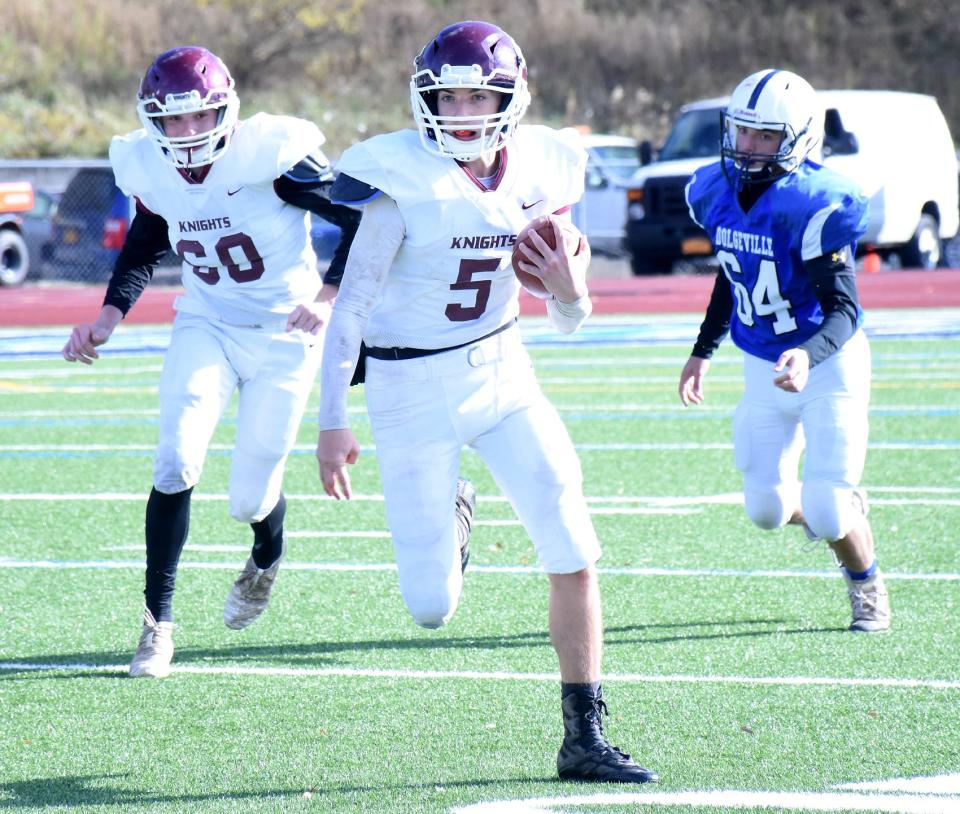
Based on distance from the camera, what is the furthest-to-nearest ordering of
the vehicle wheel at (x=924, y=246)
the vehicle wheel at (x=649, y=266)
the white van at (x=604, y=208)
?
the white van at (x=604, y=208) < the vehicle wheel at (x=649, y=266) < the vehicle wheel at (x=924, y=246)

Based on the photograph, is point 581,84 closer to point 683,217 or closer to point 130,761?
point 683,217

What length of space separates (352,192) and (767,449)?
1981mm

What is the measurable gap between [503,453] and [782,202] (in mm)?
1619

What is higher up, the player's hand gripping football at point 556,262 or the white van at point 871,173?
the player's hand gripping football at point 556,262

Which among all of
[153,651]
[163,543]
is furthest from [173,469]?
[153,651]

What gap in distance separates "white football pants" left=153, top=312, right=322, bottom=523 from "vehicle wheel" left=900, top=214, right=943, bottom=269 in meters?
15.7

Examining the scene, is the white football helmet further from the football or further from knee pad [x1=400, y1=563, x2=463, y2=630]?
knee pad [x1=400, y1=563, x2=463, y2=630]

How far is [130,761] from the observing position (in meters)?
4.00

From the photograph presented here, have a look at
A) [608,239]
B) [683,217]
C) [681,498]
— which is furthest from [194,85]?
[608,239]

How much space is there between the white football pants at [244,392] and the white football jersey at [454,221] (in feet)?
3.35

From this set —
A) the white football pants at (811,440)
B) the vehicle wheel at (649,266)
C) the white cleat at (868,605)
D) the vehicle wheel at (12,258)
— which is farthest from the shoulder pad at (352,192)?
the vehicle wheel at (12,258)

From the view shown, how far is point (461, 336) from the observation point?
4062 millimetres

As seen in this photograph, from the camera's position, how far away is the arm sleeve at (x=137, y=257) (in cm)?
526

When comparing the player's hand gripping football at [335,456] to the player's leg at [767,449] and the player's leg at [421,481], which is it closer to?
the player's leg at [421,481]
